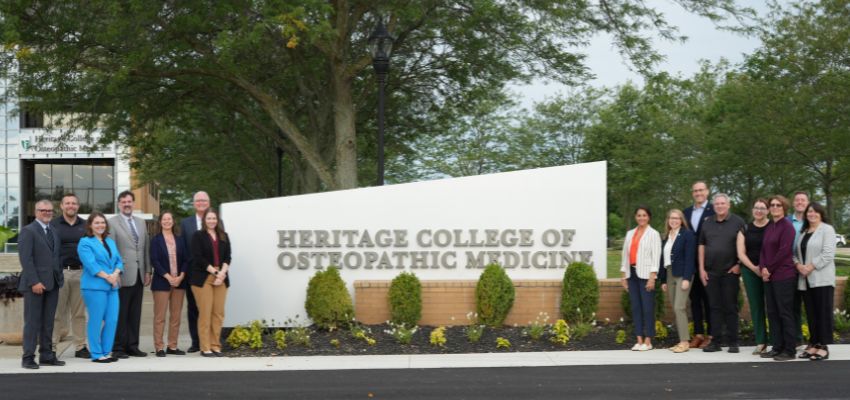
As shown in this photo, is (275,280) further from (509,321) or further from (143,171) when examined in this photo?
(143,171)

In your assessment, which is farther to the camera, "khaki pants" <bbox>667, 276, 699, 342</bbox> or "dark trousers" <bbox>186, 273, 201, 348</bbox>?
"dark trousers" <bbox>186, 273, 201, 348</bbox>

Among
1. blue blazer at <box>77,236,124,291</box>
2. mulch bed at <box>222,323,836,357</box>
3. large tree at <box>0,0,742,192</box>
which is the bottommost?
mulch bed at <box>222,323,836,357</box>

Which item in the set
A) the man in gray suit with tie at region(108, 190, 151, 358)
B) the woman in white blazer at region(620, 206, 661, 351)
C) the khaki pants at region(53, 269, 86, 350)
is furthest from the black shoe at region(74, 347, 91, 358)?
the woman in white blazer at region(620, 206, 661, 351)

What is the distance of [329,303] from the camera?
12406 mm

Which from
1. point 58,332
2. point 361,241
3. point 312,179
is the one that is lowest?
point 58,332

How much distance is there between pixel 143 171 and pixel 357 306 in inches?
863

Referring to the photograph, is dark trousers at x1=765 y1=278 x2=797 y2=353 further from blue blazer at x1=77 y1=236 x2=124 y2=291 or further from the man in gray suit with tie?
blue blazer at x1=77 y1=236 x2=124 y2=291

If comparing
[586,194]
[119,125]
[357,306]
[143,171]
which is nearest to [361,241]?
[357,306]

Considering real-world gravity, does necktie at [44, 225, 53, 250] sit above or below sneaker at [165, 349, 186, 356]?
above

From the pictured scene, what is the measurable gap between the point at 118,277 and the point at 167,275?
641mm

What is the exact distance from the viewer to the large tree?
15852 mm

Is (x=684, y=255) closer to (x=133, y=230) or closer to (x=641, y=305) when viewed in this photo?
(x=641, y=305)

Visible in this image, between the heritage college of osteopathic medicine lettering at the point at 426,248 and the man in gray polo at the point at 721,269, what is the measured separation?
2152 mm

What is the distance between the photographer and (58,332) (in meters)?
12.2
